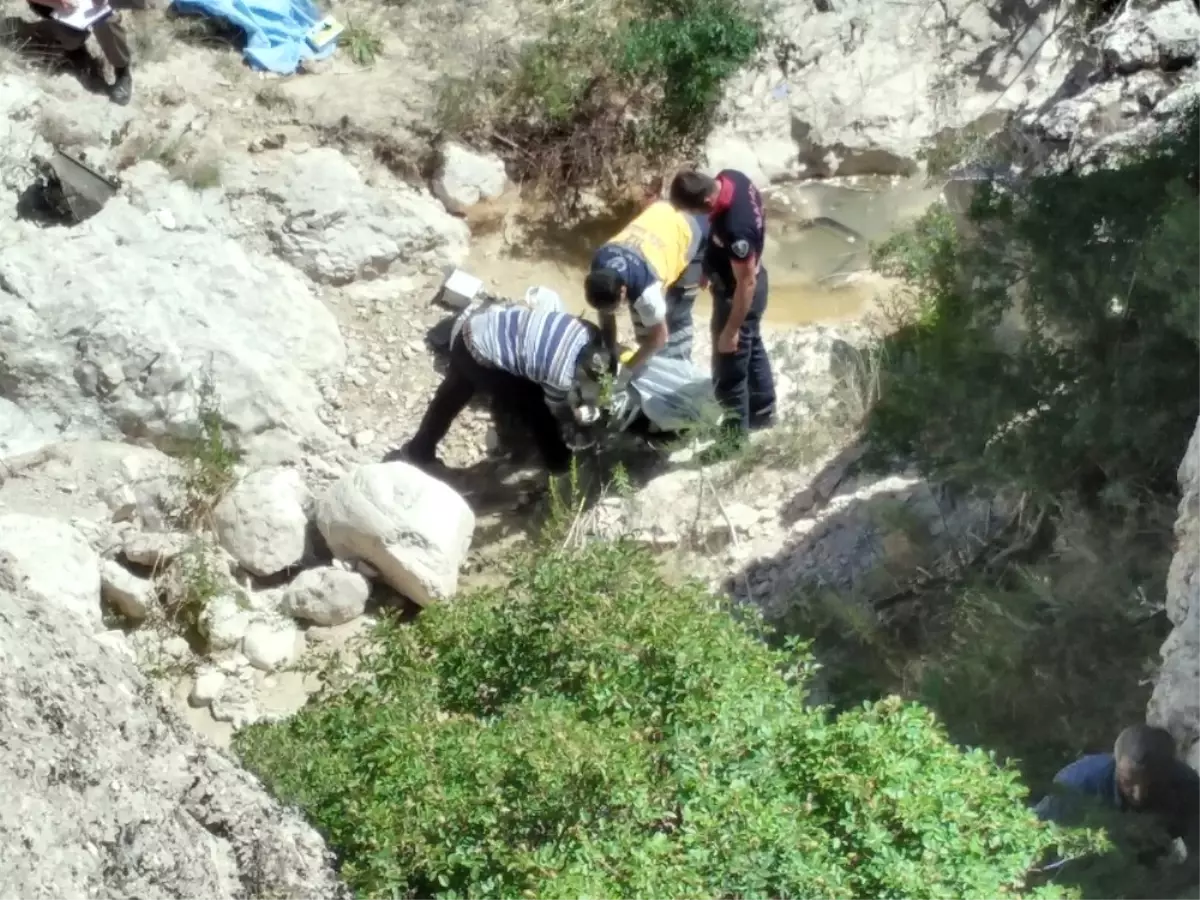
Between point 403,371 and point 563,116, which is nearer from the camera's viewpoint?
point 403,371

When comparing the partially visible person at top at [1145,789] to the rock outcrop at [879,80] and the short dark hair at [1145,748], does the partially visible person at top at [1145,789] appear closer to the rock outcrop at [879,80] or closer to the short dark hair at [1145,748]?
the short dark hair at [1145,748]

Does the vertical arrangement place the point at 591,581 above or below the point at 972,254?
below

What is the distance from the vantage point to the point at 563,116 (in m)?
7.69

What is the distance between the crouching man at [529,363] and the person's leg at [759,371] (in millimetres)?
723

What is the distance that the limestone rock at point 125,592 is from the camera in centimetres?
559

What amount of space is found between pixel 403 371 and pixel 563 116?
201 centimetres

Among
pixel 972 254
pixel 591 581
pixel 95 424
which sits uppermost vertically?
pixel 972 254

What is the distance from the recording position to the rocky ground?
5.67 m

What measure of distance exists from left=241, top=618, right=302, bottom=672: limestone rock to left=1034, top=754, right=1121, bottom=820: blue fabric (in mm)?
3328

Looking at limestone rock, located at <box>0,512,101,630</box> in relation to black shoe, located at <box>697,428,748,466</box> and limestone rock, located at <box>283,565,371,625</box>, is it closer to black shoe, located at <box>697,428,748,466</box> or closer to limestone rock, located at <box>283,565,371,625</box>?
limestone rock, located at <box>283,565,371,625</box>

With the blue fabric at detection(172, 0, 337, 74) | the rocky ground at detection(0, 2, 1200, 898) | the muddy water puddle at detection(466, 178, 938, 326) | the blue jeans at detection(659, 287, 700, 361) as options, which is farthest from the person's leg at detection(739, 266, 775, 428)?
the blue fabric at detection(172, 0, 337, 74)

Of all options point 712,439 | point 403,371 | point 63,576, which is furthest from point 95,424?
point 712,439

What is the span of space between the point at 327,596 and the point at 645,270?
2137 millimetres

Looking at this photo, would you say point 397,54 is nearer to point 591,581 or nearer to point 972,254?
point 972,254
